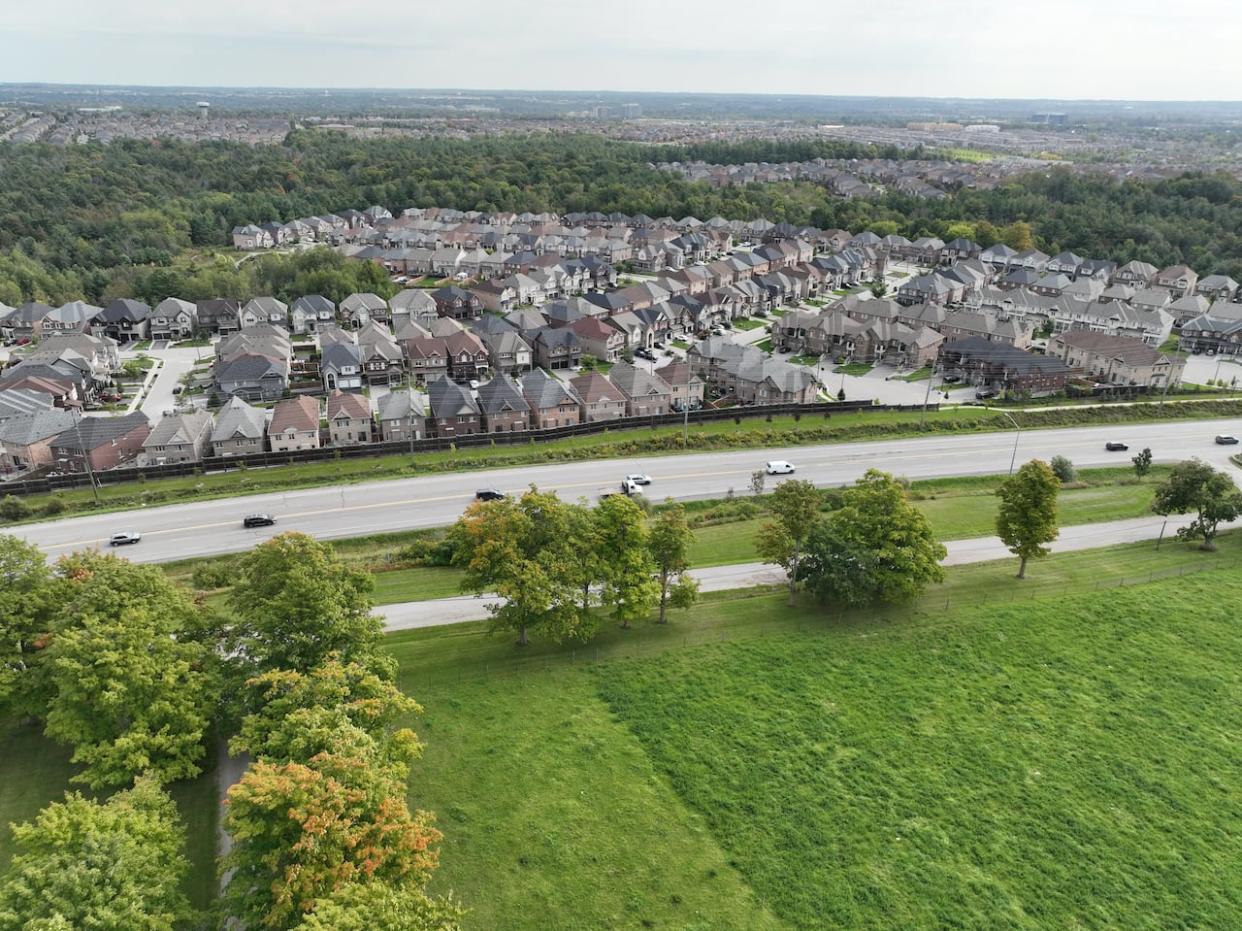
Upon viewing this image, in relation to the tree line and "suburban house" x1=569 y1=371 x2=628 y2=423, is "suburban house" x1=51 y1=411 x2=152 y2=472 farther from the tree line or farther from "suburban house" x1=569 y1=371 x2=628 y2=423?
"suburban house" x1=569 y1=371 x2=628 y2=423

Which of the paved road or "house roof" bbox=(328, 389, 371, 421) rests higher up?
"house roof" bbox=(328, 389, 371, 421)

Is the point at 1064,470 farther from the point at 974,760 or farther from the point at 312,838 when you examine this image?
the point at 312,838

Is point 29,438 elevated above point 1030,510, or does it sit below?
below

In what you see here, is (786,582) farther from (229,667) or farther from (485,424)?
(485,424)

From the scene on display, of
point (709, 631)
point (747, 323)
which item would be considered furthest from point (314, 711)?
point (747, 323)

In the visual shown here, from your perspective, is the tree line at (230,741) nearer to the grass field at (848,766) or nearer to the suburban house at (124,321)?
the grass field at (848,766)

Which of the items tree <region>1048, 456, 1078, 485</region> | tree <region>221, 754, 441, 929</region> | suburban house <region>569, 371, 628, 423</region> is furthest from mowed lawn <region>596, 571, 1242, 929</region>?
suburban house <region>569, 371, 628, 423</region>
